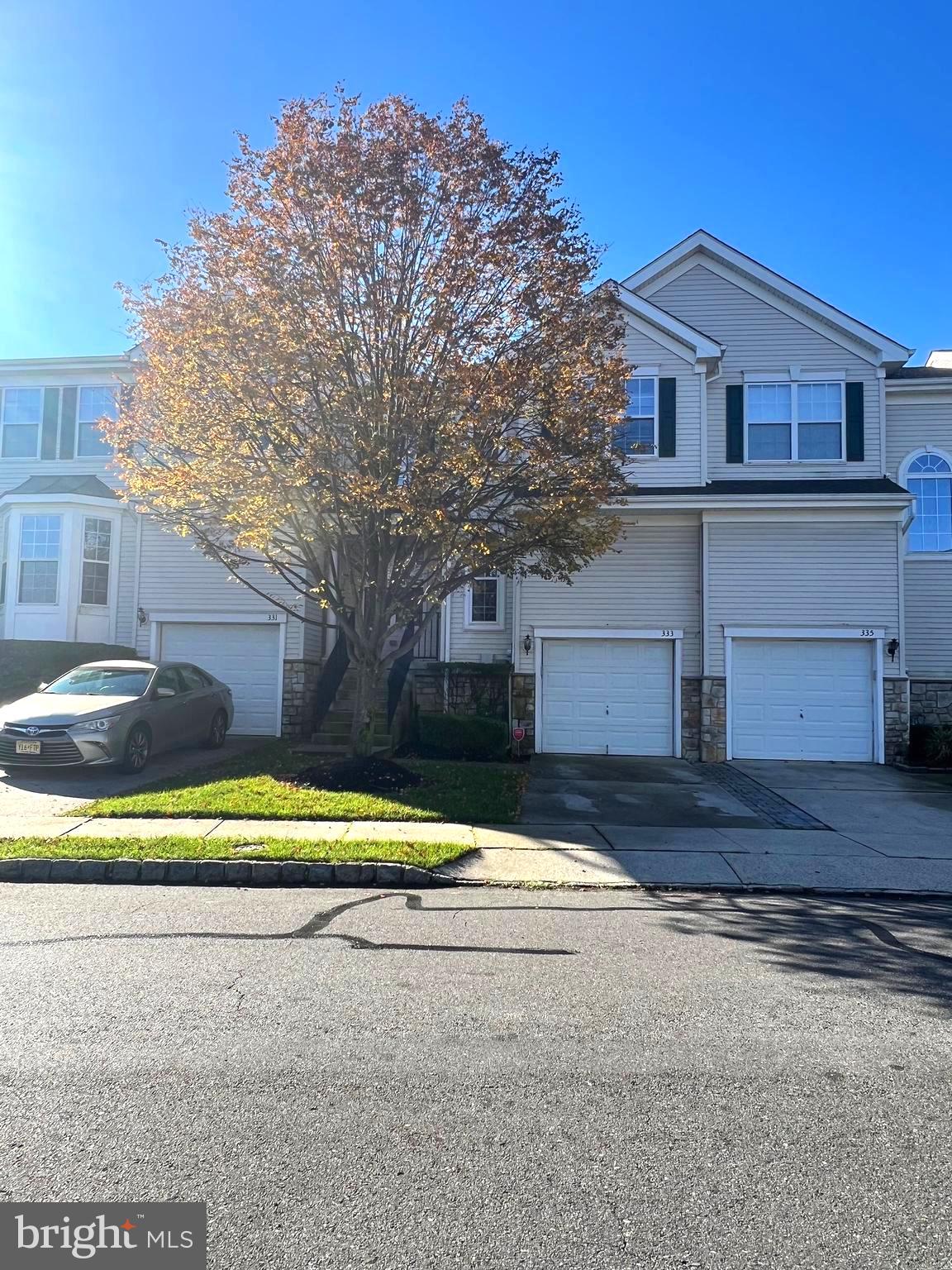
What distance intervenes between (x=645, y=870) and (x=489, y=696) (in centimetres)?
845

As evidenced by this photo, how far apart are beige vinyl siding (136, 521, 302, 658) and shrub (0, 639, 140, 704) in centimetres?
91

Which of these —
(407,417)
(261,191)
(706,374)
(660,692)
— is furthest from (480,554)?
(706,374)

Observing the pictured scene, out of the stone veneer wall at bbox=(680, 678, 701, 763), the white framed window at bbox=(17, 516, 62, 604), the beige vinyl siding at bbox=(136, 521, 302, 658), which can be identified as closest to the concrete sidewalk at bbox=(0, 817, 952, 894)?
the stone veneer wall at bbox=(680, 678, 701, 763)

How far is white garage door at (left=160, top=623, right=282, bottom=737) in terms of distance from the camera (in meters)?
16.4

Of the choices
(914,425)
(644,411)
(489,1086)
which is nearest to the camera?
(489,1086)

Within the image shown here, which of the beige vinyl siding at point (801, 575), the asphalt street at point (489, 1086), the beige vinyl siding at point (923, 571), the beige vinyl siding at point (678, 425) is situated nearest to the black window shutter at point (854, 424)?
the beige vinyl siding at point (923, 571)

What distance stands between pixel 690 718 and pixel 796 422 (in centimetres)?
617

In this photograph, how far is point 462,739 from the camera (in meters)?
13.7

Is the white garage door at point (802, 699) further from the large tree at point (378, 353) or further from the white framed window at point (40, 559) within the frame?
the white framed window at point (40, 559)

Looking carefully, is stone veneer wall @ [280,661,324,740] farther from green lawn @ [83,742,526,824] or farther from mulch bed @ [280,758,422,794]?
mulch bed @ [280,758,422,794]

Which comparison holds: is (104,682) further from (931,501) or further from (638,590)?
(931,501)

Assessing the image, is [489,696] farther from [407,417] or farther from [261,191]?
[261,191]

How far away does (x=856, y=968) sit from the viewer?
512 centimetres

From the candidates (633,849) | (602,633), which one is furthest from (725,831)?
(602,633)
